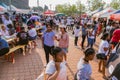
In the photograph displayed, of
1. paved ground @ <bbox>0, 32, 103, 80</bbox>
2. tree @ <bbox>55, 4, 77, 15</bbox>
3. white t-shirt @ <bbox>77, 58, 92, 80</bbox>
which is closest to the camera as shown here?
white t-shirt @ <bbox>77, 58, 92, 80</bbox>

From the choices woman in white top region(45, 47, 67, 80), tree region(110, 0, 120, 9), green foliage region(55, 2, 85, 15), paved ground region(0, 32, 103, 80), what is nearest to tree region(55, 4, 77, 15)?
green foliage region(55, 2, 85, 15)

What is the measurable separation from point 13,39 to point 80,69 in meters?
7.41

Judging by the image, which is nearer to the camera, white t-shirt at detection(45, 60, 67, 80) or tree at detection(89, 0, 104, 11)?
white t-shirt at detection(45, 60, 67, 80)

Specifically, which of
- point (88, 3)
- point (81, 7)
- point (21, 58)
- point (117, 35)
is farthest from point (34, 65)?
point (81, 7)

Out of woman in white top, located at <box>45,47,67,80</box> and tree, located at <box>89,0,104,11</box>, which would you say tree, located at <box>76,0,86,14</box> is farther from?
woman in white top, located at <box>45,47,67,80</box>

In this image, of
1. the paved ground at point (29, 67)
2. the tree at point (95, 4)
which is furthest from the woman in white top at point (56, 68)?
the tree at point (95, 4)

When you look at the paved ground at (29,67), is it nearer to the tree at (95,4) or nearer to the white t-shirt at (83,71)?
the white t-shirt at (83,71)

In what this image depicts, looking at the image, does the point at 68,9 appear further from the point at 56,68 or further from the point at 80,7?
the point at 56,68

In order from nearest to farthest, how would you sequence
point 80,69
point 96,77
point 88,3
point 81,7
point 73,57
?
point 80,69
point 96,77
point 73,57
point 88,3
point 81,7

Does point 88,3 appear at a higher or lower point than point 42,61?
higher

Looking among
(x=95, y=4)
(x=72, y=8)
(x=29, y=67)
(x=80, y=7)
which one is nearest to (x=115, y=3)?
(x=95, y=4)

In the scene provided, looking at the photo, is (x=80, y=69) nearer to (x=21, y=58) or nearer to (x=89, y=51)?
(x=89, y=51)

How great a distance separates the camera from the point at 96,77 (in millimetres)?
7238

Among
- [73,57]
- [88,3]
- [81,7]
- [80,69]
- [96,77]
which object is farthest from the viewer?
[81,7]
